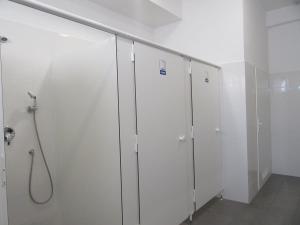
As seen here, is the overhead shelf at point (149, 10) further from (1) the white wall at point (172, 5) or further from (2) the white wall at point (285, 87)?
(2) the white wall at point (285, 87)

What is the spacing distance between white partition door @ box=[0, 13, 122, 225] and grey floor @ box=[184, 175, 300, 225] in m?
1.38

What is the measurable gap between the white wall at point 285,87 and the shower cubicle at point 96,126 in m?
2.27

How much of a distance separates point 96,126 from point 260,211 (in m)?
2.38

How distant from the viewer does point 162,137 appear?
81.4 inches

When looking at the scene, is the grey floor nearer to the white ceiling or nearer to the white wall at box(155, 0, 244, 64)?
the white wall at box(155, 0, 244, 64)

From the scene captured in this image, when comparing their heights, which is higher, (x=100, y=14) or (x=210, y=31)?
(x=100, y=14)

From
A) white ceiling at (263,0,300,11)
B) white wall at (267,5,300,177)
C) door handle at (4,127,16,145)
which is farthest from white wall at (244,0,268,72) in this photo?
door handle at (4,127,16,145)

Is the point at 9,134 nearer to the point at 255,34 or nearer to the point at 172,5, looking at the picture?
the point at 172,5

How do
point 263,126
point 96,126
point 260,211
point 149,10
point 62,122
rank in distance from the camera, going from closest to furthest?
point 96,126 → point 62,122 → point 260,211 → point 149,10 → point 263,126

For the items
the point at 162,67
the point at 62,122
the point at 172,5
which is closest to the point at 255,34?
the point at 172,5

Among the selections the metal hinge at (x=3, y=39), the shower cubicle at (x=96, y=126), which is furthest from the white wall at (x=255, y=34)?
the metal hinge at (x=3, y=39)

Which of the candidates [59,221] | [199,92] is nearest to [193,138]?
[199,92]

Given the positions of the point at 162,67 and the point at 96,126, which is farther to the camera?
the point at 162,67

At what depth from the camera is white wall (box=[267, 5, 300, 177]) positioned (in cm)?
398
